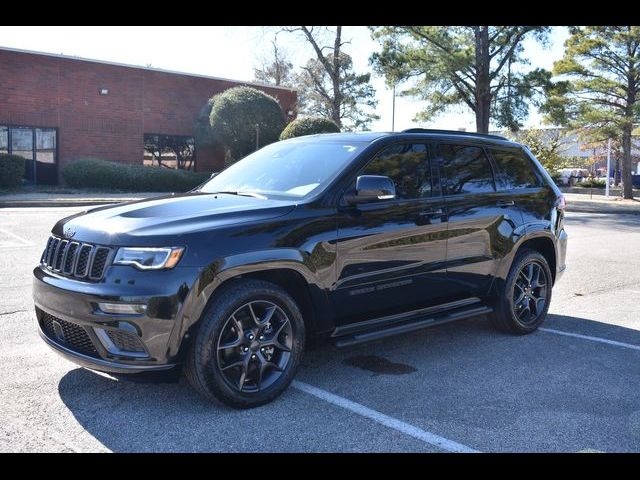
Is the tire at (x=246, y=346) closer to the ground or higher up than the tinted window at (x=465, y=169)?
closer to the ground

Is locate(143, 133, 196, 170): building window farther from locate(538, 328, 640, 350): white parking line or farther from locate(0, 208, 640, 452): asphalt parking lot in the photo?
locate(538, 328, 640, 350): white parking line

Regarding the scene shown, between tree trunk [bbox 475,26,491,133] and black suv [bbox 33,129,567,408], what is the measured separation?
21.3 meters

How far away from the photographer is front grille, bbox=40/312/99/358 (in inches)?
151

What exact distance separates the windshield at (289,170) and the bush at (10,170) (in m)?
18.7

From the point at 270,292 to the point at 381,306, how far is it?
101 cm

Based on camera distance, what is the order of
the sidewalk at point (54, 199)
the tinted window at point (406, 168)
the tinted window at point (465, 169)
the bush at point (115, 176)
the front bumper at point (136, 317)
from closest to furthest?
the front bumper at point (136, 317), the tinted window at point (406, 168), the tinted window at point (465, 169), the sidewalk at point (54, 199), the bush at point (115, 176)

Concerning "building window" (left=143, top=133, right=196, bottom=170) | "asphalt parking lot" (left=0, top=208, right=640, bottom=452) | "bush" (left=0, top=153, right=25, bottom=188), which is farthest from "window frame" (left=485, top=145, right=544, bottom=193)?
"building window" (left=143, top=133, right=196, bottom=170)

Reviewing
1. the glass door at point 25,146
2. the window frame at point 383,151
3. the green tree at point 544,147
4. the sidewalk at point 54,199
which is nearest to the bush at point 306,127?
the sidewalk at point 54,199

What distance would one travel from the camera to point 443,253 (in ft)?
16.6

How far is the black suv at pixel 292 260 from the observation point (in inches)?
145

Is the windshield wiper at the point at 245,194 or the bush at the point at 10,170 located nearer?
the windshield wiper at the point at 245,194

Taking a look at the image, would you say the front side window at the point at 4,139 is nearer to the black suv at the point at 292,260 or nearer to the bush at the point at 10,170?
the bush at the point at 10,170
